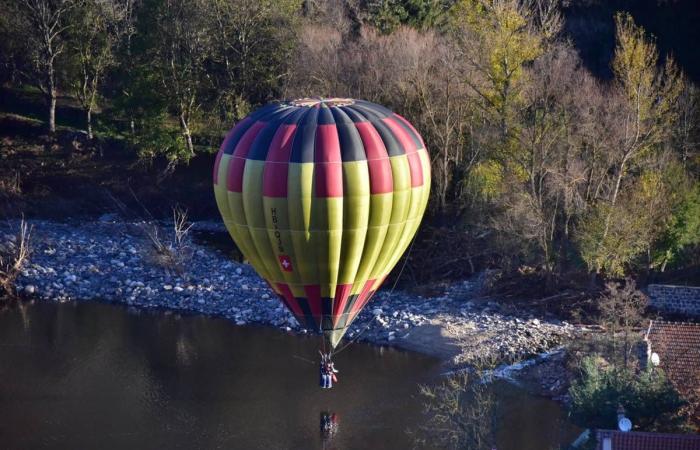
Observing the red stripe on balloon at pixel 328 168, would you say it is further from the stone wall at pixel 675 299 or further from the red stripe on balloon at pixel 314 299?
the stone wall at pixel 675 299

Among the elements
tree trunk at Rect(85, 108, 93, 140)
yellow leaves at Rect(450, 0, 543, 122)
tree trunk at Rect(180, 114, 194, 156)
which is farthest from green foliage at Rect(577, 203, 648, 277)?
tree trunk at Rect(85, 108, 93, 140)

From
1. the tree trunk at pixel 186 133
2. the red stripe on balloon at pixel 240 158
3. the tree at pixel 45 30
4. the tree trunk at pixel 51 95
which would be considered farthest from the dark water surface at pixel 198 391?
the tree at pixel 45 30

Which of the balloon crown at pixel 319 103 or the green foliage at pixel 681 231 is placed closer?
the balloon crown at pixel 319 103

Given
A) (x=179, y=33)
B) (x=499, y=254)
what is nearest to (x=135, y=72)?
(x=179, y=33)

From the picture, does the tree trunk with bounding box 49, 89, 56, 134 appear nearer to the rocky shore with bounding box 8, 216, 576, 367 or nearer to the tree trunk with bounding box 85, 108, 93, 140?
the tree trunk with bounding box 85, 108, 93, 140

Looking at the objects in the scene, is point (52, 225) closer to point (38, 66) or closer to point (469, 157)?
point (38, 66)

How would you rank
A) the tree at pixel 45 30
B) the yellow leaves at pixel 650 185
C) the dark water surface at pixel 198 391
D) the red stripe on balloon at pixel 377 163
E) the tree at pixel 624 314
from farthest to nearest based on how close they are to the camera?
1. the tree at pixel 45 30
2. the yellow leaves at pixel 650 185
3. the tree at pixel 624 314
4. the dark water surface at pixel 198 391
5. the red stripe on balloon at pixel 377 163
